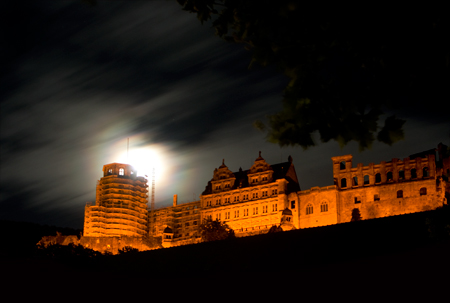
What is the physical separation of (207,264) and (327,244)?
12.2 m

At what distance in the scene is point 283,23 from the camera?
12.3 metres

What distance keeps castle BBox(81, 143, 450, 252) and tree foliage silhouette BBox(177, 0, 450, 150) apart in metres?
73.0

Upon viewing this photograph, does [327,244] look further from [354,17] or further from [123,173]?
[123,173]

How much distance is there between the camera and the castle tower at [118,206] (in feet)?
375

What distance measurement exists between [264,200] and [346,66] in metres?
83.7

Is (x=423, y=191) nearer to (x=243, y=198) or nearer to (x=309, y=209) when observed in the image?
(x=309, y=209)

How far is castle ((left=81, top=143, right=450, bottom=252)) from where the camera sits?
83.9 metres

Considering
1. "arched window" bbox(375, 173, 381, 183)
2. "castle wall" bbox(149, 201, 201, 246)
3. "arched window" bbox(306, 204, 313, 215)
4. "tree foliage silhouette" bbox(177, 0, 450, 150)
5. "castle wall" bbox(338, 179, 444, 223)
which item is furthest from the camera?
"castle wall" bbox(149, 201, 201, 246)

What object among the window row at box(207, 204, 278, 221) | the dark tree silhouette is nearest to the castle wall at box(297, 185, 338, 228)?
the window row at box(207, 204, 278, 221)

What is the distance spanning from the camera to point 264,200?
95438 mm

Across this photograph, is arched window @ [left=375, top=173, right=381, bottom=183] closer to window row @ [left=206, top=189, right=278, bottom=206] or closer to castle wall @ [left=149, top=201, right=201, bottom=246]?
window row @ [left=206, top=189, right=278, bottom=206]

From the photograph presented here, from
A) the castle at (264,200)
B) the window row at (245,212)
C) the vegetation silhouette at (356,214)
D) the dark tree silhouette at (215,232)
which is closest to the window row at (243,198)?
the castle at (264,200)

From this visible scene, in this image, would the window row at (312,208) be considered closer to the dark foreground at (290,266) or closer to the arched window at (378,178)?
the arched window at (378,178)

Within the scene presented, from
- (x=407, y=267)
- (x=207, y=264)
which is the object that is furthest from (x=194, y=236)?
(x=407, y=267)
